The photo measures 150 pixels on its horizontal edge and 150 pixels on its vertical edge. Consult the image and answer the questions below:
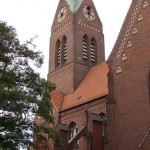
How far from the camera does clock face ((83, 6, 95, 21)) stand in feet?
127

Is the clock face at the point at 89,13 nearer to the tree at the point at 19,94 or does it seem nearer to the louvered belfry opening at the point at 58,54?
the louvered belfry opening at the point at 58,54

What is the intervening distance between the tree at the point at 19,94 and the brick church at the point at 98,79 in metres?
6.25

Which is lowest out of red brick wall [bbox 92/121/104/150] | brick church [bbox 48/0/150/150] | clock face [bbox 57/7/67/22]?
red brick wall [bbox 92/121/104/150]

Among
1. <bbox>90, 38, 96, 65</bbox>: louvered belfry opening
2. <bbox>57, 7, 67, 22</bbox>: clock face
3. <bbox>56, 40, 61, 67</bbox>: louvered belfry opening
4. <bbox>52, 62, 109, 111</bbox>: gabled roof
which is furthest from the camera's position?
<bbox>57, 7, 67, 22</bbox>: clock face

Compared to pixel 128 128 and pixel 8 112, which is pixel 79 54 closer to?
pixel 128 128

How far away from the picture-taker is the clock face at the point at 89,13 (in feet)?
127

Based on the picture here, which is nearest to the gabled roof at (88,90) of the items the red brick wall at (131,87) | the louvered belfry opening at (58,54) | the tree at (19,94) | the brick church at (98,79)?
the brick church at (98,79)

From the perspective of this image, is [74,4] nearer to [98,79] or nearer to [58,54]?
[58,54]

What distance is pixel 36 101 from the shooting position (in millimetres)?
16234

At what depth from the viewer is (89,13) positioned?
128ft

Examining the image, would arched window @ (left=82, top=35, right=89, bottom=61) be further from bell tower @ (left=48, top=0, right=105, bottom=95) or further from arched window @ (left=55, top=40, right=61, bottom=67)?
arched window @ (left=55, top=40, right=61, bottom=67)

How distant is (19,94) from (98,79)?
682 inches

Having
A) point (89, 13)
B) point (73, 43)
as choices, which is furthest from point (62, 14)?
point (73, 43)

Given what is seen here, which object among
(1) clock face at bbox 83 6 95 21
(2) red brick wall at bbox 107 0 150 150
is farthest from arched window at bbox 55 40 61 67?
(2) red brick wall at bbox 107 0 150 150
